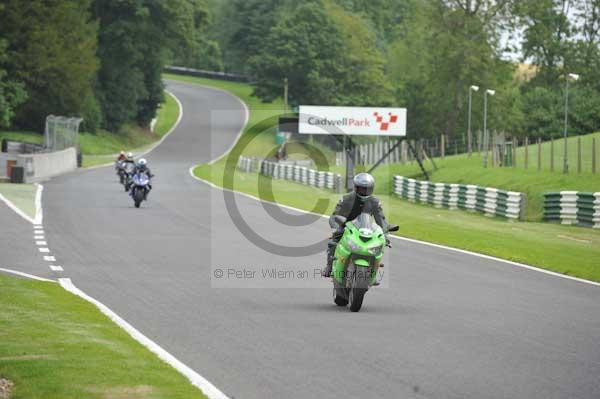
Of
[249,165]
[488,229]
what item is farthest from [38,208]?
[249,165]

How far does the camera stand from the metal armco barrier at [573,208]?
34.5 m

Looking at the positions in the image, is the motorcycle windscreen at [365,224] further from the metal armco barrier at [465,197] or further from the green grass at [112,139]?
the green grass at [112,139]

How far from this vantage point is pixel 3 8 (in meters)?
78.2

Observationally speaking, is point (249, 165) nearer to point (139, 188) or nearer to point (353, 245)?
point (139, 188)

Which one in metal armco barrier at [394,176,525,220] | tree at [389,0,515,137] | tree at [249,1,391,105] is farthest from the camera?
tree at [249,1,391,105]

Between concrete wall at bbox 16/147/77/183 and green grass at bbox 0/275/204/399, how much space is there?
36.7 metres

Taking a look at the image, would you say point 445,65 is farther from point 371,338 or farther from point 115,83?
point 371,338

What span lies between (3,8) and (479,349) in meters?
71.5

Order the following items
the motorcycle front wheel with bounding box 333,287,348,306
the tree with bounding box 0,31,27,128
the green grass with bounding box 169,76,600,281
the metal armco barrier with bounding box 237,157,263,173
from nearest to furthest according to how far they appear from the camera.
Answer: the motorcycle front wheel with bounding box 333,287,348,306
the green grass with bounding box 169,76,600,281
the tree with bounding box 0,31,27,128
the metal armco barrier with bounding box 237,157,263,173

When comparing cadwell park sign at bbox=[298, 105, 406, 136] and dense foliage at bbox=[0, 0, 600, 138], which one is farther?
dense foliage at bbox=[0, 0, 600, 138]

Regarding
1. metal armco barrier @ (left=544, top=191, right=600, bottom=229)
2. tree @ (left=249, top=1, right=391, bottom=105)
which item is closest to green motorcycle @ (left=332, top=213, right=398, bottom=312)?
metal armco barrier @ (left=544, top=191, right=600, bottom=229)

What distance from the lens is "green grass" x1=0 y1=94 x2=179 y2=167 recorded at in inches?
3204
